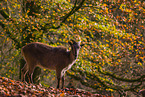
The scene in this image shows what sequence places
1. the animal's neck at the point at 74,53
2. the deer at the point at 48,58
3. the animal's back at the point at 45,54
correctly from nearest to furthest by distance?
the animal's neck at the point at 74,53 → the deer at the point at 48,58 → the animal's back at the point at 45,54

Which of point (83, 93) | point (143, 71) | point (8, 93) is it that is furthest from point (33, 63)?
point (143, 71)

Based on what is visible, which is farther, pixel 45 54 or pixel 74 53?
pixel 45 54

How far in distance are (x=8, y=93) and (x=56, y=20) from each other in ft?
24.3

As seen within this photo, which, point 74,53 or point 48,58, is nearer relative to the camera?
point 74,53

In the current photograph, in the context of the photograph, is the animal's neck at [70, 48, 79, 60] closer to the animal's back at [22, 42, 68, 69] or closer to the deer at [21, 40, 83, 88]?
the deer at [21, 40, 83, 88]

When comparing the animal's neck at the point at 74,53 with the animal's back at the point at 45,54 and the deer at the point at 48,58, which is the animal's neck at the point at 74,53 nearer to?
the deer at the point at 48,58

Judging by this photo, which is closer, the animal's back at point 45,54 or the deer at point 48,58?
the deer at point 48,58

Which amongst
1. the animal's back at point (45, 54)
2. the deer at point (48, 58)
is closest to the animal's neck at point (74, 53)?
the deer at point (48, 58)

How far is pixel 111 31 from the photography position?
578 inches

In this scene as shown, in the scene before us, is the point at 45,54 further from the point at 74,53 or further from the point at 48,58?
the point at 74,53

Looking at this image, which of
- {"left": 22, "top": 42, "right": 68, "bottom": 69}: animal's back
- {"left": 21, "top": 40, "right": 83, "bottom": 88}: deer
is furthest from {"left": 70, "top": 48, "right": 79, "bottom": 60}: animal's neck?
{"left": 22, "top": 42, "right": 68, "bottom": 69}: animal's back

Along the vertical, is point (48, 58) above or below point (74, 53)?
below

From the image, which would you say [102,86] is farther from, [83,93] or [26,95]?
[26,95]

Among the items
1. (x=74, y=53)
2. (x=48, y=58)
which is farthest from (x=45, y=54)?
(x=74, y=53)
